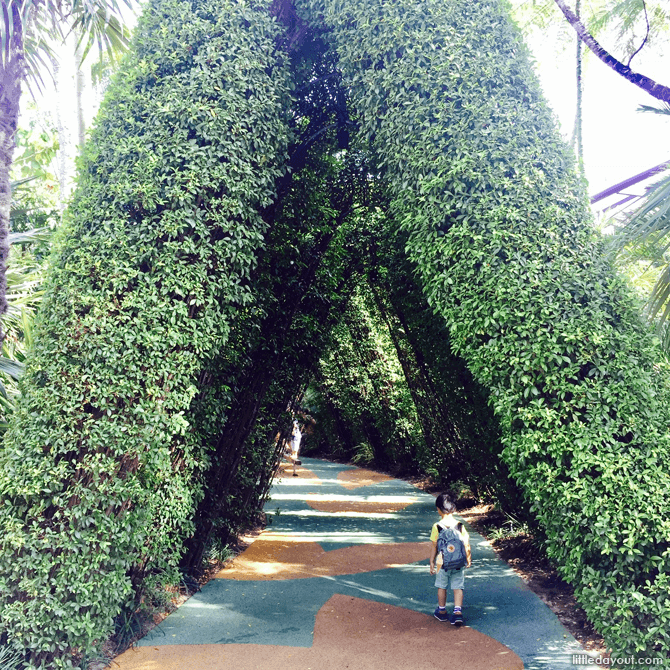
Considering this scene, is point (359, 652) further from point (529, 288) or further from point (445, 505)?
point (529, 288)

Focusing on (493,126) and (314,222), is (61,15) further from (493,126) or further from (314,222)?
(493,126)

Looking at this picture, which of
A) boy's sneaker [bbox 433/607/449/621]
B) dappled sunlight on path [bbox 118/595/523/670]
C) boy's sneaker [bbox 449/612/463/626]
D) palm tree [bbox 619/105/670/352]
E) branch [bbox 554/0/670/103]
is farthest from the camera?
branch [bbox 554/0/670/103]

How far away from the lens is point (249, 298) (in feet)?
13.9

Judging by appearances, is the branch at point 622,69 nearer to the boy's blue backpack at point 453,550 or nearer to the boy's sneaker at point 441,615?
the boy's blue backpack at point 453,550

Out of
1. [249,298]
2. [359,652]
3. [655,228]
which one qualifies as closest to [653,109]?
[655,228]

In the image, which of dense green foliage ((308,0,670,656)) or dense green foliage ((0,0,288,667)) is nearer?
dense green foliage ((308,0,670,656))

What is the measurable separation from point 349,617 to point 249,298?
9.27 ft

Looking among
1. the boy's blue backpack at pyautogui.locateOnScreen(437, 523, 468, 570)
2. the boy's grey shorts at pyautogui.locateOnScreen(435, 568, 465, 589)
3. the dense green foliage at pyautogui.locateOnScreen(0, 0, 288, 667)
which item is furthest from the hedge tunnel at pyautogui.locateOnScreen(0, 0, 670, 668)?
the boy's grey shorts at pyautogui.locateOnScreen(435, 568, 465, 589)

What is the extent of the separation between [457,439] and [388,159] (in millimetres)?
6407

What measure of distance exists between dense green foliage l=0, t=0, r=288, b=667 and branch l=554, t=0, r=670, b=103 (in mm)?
3235

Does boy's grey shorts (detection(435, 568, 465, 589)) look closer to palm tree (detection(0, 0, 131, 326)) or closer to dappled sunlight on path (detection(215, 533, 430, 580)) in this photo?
dappled sunlight on path (detection(215, 533, 430, 580))

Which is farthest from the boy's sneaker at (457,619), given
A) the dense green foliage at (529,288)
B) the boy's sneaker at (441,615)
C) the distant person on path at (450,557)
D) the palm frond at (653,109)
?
the palm frond at (653,109)

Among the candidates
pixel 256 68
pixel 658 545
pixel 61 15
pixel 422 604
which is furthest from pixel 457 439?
pixel 61 15

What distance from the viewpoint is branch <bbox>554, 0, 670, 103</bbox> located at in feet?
18.6
